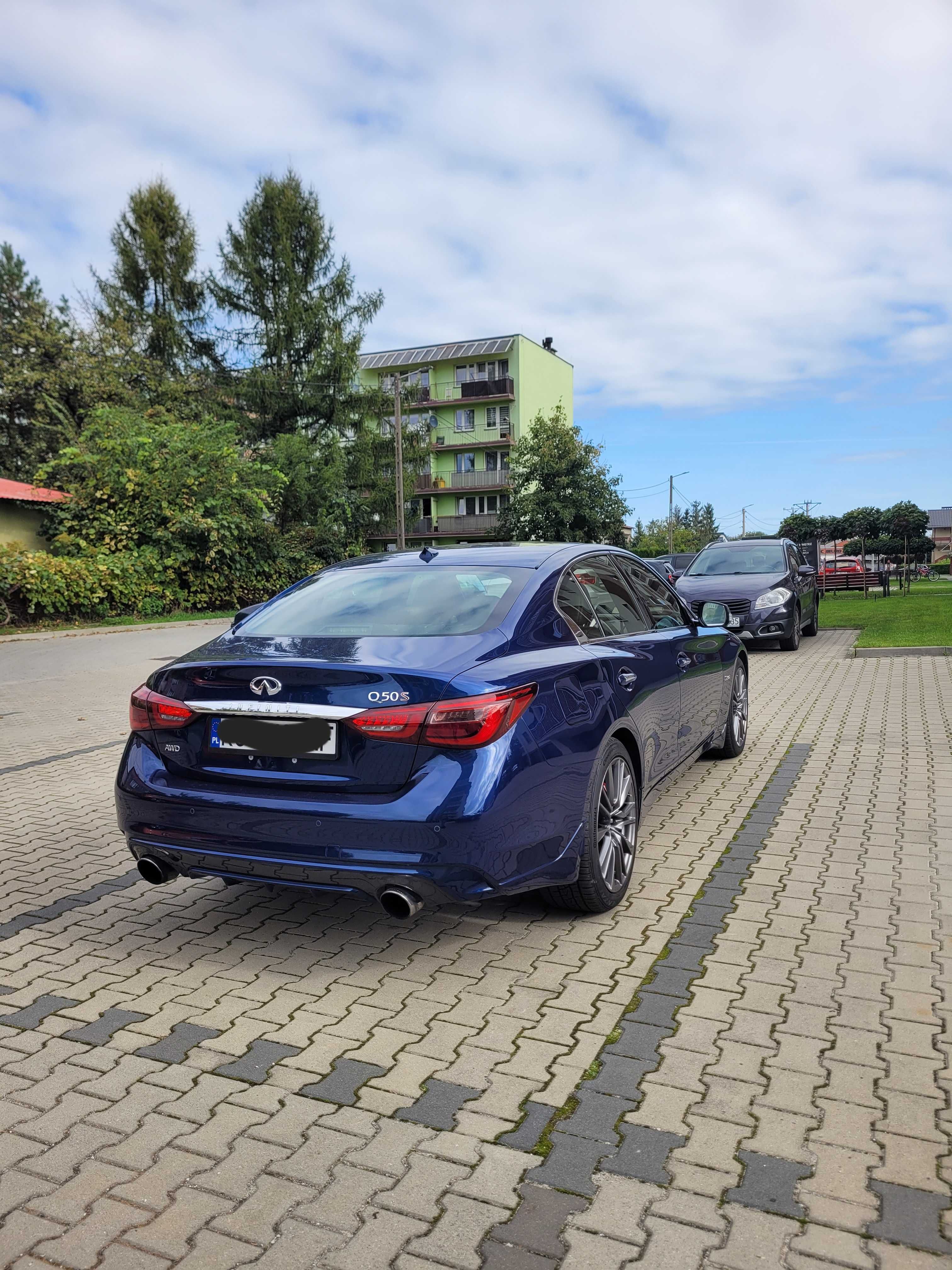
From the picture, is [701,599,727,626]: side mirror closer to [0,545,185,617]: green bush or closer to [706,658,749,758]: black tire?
[706,658,749,758]: black tire

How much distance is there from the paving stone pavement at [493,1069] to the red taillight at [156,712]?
91 centimetres

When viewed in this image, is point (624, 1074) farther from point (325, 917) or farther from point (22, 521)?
point (22, 521)

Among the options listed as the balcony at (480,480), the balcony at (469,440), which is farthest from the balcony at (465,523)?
the balcony at (469,440)

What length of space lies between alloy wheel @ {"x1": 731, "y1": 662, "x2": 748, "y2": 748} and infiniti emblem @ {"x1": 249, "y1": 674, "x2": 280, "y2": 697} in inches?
169

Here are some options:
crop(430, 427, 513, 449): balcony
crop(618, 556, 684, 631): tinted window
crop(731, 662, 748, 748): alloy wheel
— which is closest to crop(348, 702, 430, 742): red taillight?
crop(618, 556, 684, 631): tinted window

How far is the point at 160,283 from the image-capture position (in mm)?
45031

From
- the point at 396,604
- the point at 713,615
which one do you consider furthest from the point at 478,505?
the point at 396,604

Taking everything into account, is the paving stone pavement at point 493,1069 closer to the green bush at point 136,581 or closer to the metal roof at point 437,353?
the green bush at point 136,581

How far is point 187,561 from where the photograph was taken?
27.5 meters

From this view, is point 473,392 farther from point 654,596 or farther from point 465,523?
point 654,596

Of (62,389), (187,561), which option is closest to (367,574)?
(187,561)

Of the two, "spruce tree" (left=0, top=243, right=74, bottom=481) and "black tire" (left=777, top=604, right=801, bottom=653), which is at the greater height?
"spruce tree" (left=0, top=243, right=74, bottom=481)

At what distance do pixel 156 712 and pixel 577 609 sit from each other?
6.11 feet

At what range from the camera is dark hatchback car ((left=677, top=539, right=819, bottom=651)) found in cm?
1440
